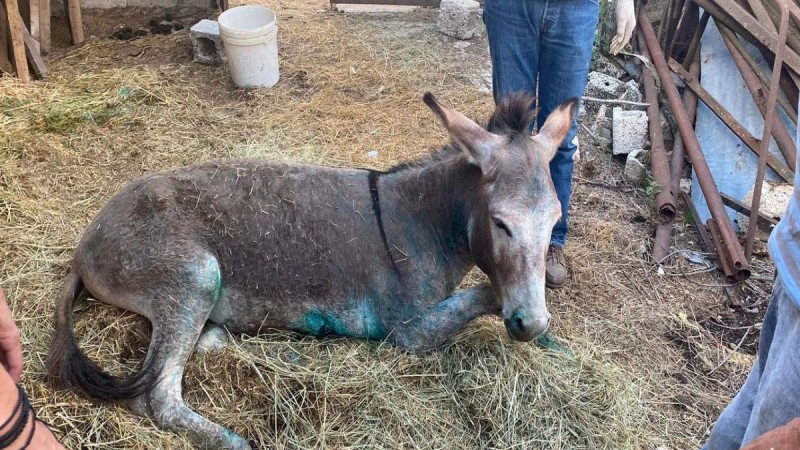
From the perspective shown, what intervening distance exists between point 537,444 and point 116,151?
4091mm

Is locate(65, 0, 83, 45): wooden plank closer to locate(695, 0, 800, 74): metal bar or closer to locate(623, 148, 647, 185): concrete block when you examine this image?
locate(623, 148, 647, 185): concrete block

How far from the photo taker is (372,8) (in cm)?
859

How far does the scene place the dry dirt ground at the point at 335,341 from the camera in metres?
3.02

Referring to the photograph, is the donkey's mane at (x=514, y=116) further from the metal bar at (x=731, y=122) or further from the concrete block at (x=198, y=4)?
the concrete block at (x=198, y=4)

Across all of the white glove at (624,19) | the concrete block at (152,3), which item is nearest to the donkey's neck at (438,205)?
the white glove at (624,19)

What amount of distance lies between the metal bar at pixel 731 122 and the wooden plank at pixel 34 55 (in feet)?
21.4

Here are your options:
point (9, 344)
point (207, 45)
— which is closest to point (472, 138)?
point (9, 344)

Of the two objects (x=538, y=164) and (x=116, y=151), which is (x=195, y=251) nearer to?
(x=538, y=164)

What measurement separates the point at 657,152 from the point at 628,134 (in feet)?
1.58

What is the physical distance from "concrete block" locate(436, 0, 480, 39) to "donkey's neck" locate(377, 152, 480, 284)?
502 cm

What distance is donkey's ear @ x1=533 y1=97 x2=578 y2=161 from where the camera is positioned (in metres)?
3.20

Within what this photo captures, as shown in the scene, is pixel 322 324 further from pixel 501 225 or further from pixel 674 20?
pixel 674 20

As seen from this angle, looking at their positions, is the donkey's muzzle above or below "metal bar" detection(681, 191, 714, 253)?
above

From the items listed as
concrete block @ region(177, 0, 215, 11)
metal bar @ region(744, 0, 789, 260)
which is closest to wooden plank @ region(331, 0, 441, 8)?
concrete block @ region(177, 0, 215, 11)
